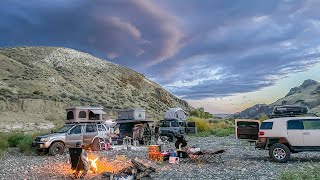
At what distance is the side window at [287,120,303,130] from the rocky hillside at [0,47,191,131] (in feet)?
111

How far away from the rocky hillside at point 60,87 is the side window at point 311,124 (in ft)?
113

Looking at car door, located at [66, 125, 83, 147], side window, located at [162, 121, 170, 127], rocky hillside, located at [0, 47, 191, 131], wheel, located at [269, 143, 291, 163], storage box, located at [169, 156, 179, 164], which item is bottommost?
storage box, located at [169, 156, 179, 164]

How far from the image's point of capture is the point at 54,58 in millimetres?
84938

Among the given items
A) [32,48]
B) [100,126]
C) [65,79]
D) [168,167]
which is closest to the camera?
[168,167]

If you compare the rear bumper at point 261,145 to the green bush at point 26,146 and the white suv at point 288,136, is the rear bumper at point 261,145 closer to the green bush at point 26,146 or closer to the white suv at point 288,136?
the white suv at point 288,136

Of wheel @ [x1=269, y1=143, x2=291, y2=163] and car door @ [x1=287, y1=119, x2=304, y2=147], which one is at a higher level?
car door @ [x1=287, y1=119, x2=304, y2=147]

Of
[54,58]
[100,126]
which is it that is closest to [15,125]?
[100,126]

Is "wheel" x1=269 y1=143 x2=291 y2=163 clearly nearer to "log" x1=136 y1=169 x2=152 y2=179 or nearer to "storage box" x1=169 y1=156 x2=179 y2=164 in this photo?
"storage box" x1=169 y1=156 x2=179 y2=164

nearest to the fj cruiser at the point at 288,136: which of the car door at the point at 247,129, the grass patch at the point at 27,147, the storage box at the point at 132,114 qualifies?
the car door at the point at 247,129

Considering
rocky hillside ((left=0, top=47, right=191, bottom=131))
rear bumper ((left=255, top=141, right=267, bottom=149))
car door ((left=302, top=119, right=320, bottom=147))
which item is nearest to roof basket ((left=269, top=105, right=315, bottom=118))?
car door ((left=302, top=119, right=320, bottom=147))

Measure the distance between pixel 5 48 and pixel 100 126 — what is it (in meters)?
65.6

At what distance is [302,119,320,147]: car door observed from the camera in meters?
16.9

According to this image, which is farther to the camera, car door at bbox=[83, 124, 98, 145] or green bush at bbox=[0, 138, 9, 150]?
green bush at bbox=[0, 138, 9, 150]

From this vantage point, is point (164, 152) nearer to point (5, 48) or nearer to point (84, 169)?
point (84, 169)
